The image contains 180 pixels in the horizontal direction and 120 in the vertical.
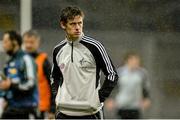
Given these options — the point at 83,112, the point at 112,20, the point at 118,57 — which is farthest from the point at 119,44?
the point at 83,112

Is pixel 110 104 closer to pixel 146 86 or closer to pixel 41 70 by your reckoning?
pixel 146 86

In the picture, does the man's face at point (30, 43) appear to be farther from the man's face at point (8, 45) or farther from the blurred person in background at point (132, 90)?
the blurred person in background at point (132, 90)

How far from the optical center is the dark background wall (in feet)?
27.8

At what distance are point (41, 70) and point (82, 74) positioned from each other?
8.69 ft

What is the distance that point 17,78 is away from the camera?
8.58m

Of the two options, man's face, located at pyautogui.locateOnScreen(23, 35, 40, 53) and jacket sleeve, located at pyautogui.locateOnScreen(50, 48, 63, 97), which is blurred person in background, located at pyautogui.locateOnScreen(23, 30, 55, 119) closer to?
man's face, located at pyautogui.locateOnScreen(23, 35, 40, 53)

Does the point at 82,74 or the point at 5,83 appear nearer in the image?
the point at 82,74

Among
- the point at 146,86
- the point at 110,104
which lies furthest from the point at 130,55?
the point at 110,104

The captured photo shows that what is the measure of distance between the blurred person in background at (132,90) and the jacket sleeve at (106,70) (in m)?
3.35

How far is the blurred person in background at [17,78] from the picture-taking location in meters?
8.54

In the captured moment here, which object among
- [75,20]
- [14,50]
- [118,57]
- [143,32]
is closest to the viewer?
[75,20]

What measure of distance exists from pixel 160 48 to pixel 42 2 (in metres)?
1.53

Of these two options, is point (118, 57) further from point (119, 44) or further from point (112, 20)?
point (112, 20)

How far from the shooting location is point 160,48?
9.65 meters
